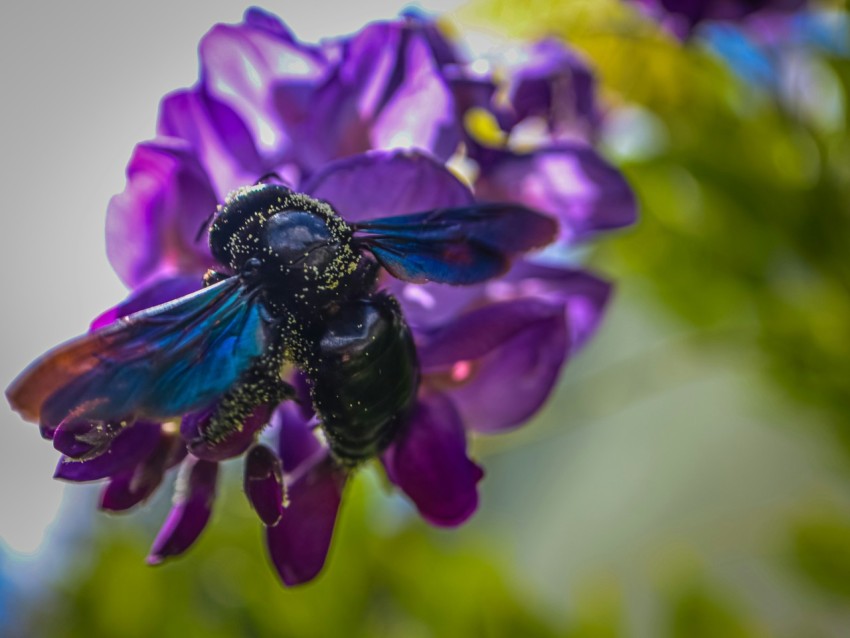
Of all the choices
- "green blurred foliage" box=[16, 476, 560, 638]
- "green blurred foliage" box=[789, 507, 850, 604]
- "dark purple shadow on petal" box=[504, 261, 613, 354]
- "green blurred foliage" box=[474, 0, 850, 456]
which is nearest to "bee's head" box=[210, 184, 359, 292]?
"dark purple shadow on petal" box=[504, 261, 613, 354]

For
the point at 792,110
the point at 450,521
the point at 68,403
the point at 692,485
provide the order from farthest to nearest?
the point at 692,485
the point at 792,110
the point at 450,521
the point at 68,403

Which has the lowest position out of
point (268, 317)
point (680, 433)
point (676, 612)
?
point (680, 433)

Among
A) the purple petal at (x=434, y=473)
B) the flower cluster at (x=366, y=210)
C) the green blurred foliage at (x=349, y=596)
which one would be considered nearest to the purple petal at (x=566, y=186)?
the flower cluster at (x=366, y=210)

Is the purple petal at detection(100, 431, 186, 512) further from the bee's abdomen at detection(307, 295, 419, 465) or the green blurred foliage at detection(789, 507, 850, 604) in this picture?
the green blurred foliage at detection(789, 507, 850, 604)

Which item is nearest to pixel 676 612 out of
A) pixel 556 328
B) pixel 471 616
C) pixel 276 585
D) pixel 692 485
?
pixel 471 616

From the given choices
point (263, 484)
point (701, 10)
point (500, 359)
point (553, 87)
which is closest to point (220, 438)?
point (263, 484)

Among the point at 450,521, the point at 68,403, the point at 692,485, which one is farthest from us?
the point at 692,485

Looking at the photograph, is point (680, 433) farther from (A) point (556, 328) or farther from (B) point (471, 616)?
(A) point (556, 328)
